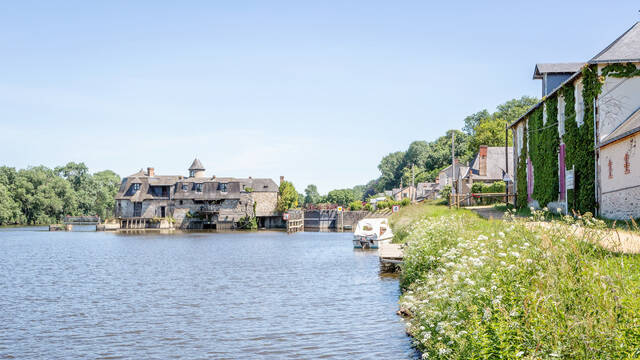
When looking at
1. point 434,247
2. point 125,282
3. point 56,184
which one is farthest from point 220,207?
point 434,247

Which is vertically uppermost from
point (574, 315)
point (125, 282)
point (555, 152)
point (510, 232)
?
point (555, 152)

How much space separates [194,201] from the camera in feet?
328

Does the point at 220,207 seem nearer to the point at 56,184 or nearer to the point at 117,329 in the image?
the point at 56,184

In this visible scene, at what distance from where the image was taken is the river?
14.7 meters

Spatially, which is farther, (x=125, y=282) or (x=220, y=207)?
(x=220, y=207)

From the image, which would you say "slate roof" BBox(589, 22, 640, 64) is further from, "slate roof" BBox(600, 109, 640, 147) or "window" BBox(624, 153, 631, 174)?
"window" BBox(624, 153, 631, 174)

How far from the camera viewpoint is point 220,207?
326 ft

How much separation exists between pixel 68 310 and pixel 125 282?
818cm

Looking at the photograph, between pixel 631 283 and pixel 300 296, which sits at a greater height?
pixel 631 283

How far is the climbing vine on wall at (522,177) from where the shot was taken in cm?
3816

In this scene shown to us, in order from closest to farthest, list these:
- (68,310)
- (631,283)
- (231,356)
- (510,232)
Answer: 1. (631,283)
2. (510,232)
3. (231,356)
4. (68,310)

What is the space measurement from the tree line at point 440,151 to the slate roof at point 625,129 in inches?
1393

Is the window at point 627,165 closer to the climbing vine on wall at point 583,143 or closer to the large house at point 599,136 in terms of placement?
the large house at point 599,136

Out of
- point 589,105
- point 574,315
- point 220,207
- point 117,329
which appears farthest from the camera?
point 220,207
